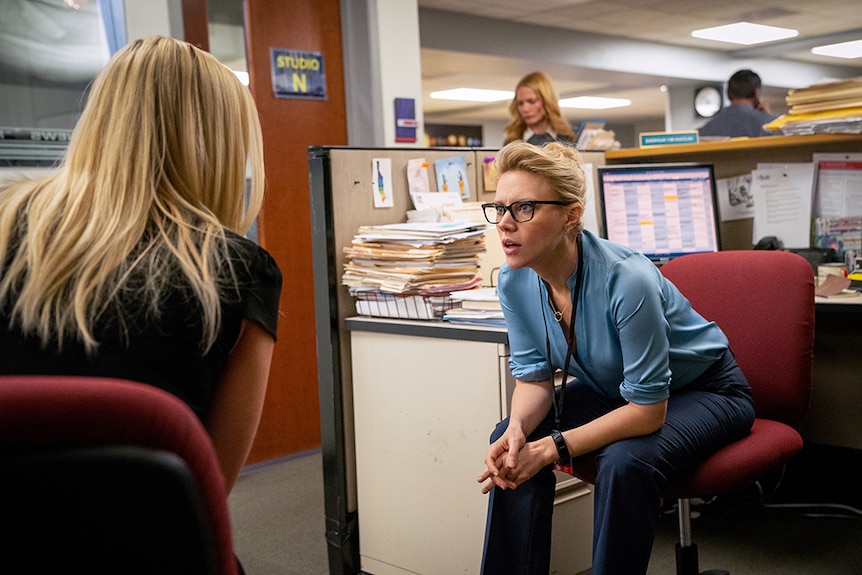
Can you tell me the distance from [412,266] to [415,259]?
2 centimetres

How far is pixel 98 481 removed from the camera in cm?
64

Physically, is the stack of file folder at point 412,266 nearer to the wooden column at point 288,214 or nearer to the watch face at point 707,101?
the wooden column at point 288,214

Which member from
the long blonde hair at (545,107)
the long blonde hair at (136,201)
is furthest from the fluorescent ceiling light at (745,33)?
the long blonde hair at (136,201)

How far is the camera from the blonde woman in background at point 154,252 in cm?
102

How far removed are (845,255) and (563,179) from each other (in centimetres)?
143

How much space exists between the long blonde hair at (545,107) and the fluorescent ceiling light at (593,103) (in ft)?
30.3

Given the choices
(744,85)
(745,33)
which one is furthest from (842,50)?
(744,85)

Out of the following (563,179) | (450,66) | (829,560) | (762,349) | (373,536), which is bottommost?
(829,560)

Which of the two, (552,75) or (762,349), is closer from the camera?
(762,349)

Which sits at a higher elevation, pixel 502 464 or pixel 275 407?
pixel 502 464

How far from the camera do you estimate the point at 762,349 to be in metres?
1.92

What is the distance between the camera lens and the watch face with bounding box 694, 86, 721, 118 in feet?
35.1

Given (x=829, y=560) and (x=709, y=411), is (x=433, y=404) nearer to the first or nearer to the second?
(x=709, y=411)

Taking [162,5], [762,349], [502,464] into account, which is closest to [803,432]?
[762,349]
